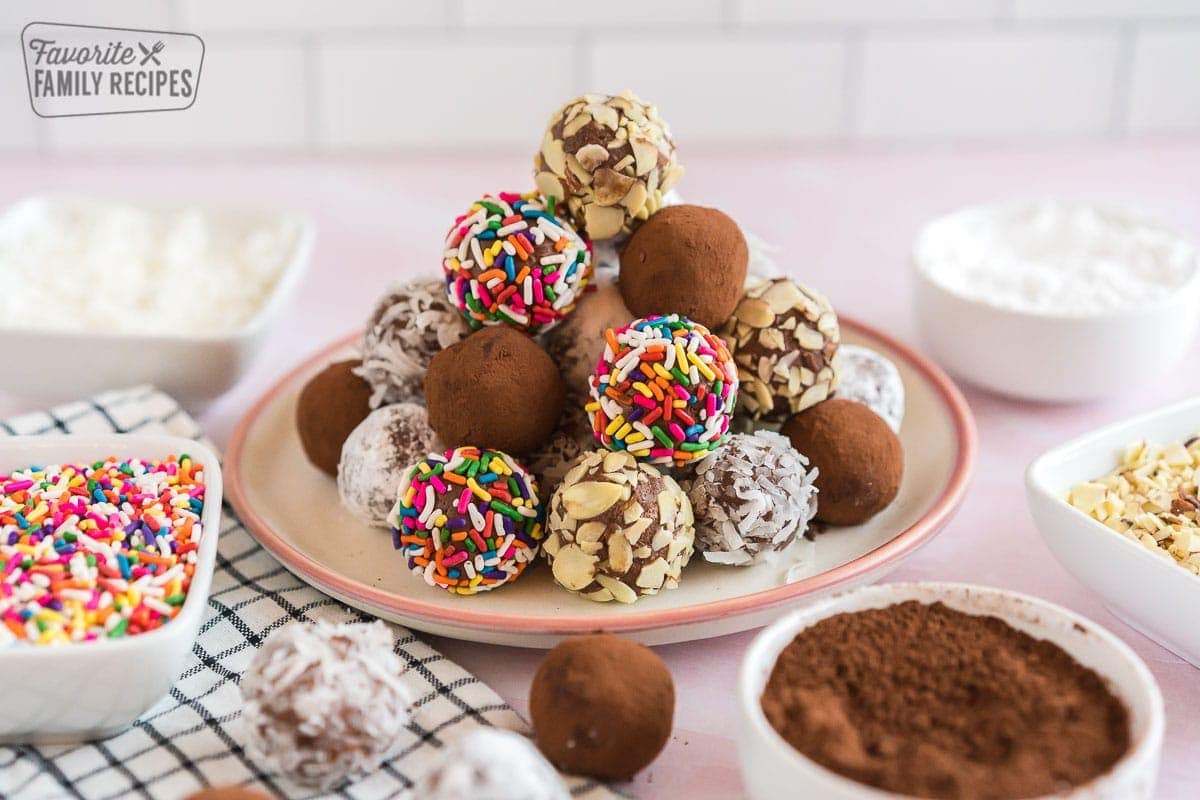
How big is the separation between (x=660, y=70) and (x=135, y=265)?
1.03 metres

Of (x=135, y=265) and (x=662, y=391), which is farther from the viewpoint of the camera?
(x=135, y=265)

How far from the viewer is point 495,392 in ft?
3.36

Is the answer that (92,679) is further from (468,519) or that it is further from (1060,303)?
(1060,303)

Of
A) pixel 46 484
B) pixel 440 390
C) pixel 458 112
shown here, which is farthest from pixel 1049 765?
pixel 458 112

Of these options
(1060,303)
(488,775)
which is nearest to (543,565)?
(488,775)

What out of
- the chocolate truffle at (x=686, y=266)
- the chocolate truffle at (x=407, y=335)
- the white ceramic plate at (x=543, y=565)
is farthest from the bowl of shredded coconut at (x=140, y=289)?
the chocolate truffle at (x=686, y=266)

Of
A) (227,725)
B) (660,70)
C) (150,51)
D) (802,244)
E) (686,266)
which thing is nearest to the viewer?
(227,725)

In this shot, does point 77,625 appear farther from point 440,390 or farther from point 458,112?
point 458,112

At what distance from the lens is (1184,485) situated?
1095mm

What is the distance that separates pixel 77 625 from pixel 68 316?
2.21 feet

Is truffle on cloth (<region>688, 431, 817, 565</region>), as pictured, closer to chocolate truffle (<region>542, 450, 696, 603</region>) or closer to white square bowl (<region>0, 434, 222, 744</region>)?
chocolate truffle (<region>542, 450, 696, 603</region>)

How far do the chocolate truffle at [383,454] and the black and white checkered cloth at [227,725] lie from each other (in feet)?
0.31

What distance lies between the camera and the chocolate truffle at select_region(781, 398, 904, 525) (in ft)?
3.57

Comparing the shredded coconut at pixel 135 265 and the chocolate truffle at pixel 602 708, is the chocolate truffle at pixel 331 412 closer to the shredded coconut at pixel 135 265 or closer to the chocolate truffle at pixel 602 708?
the shredded coconut at pixel 135 265
